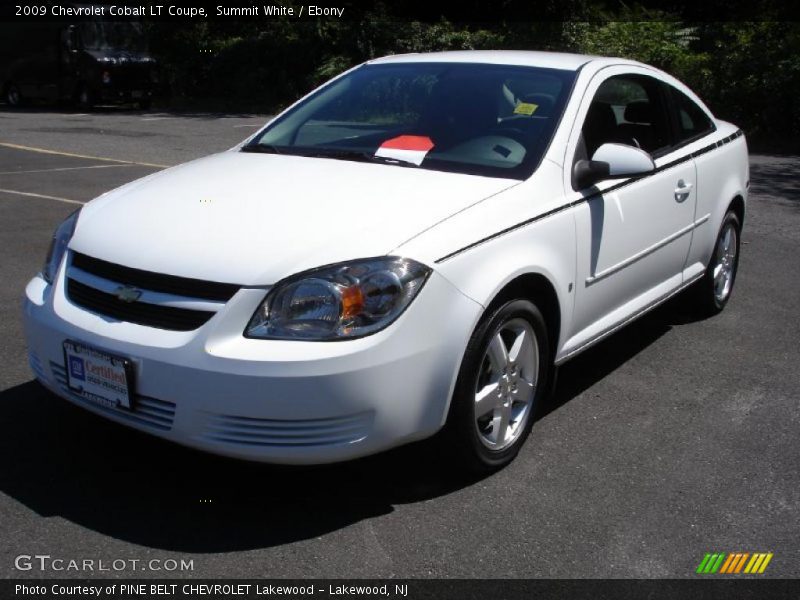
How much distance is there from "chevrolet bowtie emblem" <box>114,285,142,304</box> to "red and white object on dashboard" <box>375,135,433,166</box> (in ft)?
4.61

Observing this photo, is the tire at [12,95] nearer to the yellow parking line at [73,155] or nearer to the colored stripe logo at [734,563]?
the yellow parking line at [73,155]

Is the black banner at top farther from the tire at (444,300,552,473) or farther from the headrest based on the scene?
the tire at (444,300,552,473)

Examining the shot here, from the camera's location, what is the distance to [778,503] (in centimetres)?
381

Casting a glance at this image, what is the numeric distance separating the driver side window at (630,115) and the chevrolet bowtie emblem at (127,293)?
2322mm

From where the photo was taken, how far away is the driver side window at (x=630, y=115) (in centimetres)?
491

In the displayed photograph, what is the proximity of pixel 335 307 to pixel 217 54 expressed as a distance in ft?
88.5

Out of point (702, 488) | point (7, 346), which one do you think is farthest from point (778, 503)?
point (7, 346)

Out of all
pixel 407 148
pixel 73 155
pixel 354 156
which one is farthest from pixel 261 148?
pixel 73 155

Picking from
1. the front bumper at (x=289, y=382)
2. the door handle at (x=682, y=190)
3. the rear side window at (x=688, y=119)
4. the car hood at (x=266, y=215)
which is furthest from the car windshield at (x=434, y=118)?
the rear side window at (x=688, y=119)

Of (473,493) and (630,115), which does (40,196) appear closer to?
(630,115)

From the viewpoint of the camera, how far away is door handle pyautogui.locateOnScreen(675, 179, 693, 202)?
17.2 feet

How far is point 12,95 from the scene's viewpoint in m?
28.8
